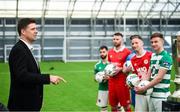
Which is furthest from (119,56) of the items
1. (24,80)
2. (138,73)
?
(24,80)

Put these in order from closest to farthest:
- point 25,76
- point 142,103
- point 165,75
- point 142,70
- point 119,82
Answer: point 25,76, point 165,75, point 142,103, point 142,70, point 119,82

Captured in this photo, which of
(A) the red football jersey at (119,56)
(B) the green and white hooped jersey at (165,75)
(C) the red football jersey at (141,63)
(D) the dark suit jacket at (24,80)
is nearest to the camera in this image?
(D) the dark suit jacket at (24,80)

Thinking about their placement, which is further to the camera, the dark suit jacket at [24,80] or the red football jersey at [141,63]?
the red football jersey at [141,63]

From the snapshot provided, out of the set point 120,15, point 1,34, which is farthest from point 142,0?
point 1,34

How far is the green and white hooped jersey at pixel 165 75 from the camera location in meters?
5.38

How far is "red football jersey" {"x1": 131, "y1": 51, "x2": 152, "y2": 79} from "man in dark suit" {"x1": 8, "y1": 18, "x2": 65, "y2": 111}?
2.18 metres

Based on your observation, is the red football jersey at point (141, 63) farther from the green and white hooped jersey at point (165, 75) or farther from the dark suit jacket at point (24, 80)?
the dark suit jacket at point (24, 80)

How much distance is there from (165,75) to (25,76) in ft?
6.84

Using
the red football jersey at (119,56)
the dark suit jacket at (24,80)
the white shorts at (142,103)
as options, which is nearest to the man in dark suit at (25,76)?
the dark suit jacket at (24,80)

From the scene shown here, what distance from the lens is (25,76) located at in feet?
14.2

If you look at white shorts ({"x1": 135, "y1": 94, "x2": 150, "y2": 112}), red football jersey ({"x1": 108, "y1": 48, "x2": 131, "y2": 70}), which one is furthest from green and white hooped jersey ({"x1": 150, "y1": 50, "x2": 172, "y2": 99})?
red football jersey ({"x1": 108, "y1": 48, "x2": 131, "y2": 70})

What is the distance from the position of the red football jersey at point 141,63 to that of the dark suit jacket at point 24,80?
86.0 inches

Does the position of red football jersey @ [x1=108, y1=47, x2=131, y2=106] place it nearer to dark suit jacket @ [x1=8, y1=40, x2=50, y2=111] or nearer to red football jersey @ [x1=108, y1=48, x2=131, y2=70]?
red football jersey @ [x1=108, y1=48, x2=131, y2=70]

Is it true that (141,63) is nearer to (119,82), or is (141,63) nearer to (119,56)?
(119,56)
